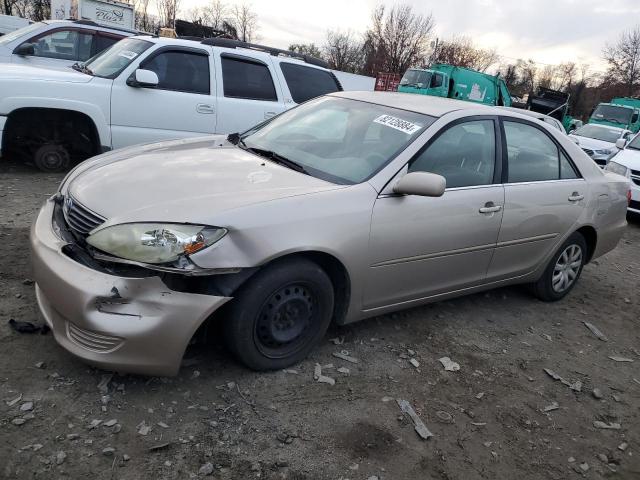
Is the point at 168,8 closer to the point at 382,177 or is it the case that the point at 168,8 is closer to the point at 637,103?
the point at 637,103

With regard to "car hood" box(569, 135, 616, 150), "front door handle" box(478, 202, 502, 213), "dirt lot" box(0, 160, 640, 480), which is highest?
"car hood" box(569, 135, 616, 150)

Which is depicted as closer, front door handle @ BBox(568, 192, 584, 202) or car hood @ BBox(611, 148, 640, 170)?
front door handle @ BBox(568, 192, 584, 202)

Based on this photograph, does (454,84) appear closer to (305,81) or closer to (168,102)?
(305,81)

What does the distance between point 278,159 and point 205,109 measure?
3429mm

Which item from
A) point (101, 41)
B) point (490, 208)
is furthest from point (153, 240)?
point (101, 41)

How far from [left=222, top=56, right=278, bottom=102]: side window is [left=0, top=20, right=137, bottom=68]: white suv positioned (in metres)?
3.07

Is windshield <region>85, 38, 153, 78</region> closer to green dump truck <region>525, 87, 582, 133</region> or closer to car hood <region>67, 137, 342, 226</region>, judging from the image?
car hood <region>67, 137, 342, 226</region>

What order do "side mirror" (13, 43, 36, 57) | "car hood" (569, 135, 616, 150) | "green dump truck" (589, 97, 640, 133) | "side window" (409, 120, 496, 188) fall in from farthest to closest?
"green dump truck" (589, 97, 640, 133) < "car hood" (569, 135, 616, 150) < "side mirror" (13, 43, 36, 57) < "side window" (409, 120, 496, 188)

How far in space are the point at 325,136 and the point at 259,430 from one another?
6.82 feet

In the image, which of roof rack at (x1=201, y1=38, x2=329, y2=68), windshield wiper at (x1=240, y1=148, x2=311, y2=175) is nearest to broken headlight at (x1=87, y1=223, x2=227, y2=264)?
windshield wiper at (x1=240, y1=148, x2=311, y2=175)

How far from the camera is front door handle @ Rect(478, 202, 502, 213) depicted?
12.2 feet

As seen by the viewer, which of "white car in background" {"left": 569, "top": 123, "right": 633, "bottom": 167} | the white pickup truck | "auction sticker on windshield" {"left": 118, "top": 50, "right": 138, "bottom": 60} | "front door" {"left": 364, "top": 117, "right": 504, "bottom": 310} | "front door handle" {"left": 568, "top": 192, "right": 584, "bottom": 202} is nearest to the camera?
"front door" {"left": 364, "top": 117, "right": 504, "bottom": 310}

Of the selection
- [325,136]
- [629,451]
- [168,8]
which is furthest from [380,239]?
[168,8]

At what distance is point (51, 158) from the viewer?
21.5 feet
